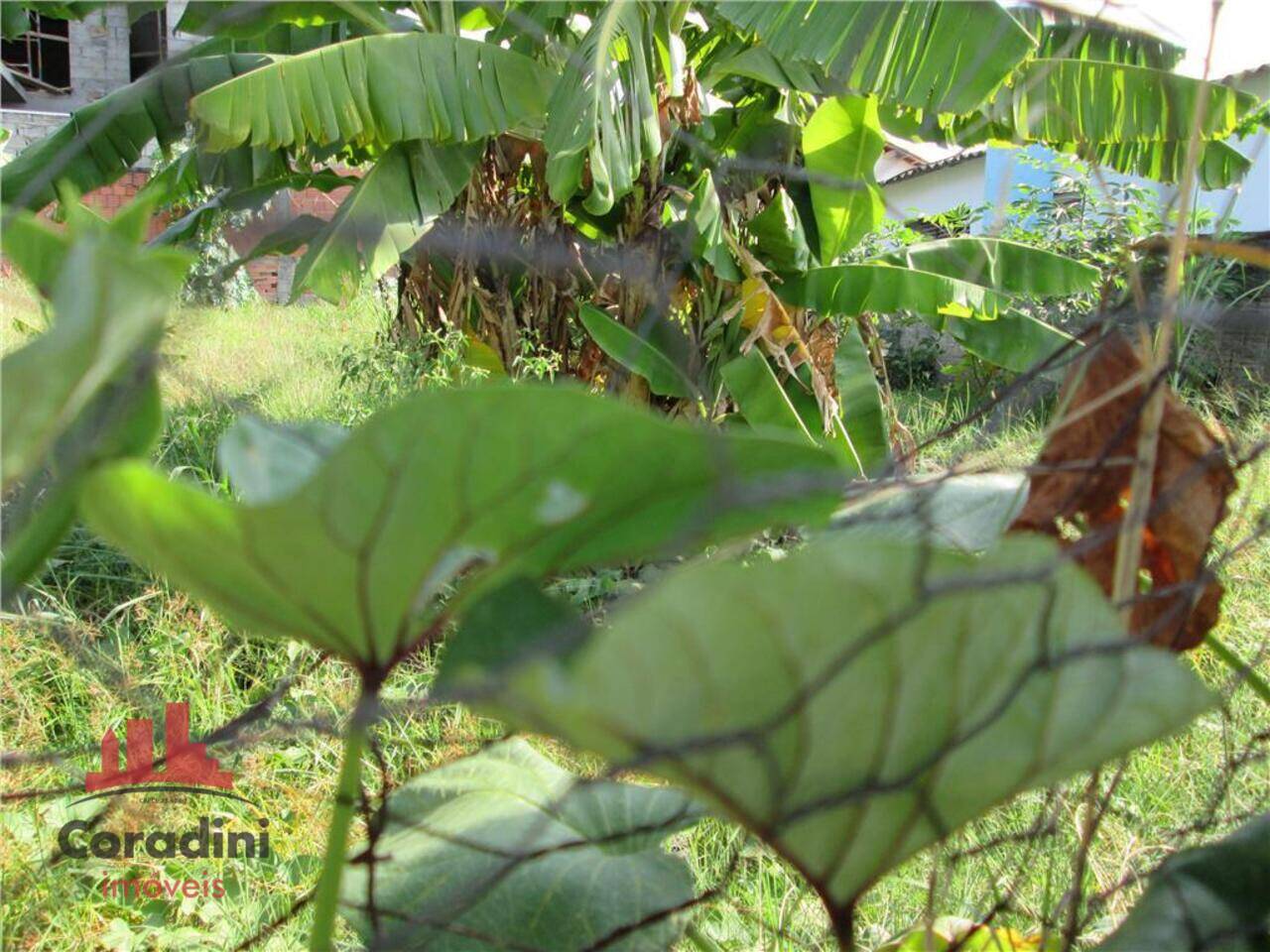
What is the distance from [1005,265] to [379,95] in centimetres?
173

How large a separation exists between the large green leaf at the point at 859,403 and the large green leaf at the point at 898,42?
1.70 ft

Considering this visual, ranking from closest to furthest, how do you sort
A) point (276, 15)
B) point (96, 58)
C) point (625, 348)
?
1. point (625, 348)
2. point (276, 15)
3. point (96, 58)

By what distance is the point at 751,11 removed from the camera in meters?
2.30

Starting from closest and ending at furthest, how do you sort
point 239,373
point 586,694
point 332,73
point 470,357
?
point 586,694 < point 239,373 < point 332,73 < point 470,357

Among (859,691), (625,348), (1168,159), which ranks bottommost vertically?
(625,348)

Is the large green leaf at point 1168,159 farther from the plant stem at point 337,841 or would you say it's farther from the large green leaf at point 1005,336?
the plant stem at point 337,841

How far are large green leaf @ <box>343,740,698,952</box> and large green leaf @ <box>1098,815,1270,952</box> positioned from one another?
14 cm

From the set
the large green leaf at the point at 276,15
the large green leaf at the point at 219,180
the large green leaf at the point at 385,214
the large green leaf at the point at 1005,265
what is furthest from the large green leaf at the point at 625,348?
the large green leaf at the point at 276,15

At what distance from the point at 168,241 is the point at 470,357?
94 cm

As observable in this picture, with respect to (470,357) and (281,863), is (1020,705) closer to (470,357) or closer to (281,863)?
(281,863)

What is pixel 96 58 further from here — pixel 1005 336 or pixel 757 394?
pixel 757 394

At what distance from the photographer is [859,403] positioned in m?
2.22

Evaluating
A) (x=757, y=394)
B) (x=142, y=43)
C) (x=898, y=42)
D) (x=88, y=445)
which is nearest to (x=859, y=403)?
(x=757, y=394)

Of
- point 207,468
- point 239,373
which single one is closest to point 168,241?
point 207,468
